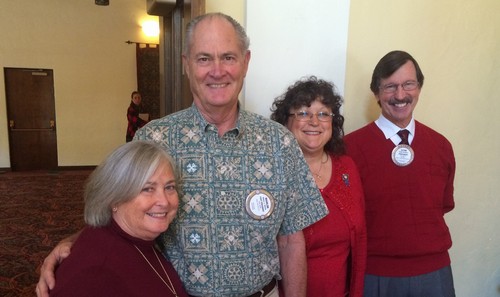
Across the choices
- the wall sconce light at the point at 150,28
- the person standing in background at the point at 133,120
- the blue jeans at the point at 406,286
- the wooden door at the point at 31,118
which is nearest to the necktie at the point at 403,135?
the blue jeans at the point at 406,286

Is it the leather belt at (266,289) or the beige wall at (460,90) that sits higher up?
the beige wall at (460,90)

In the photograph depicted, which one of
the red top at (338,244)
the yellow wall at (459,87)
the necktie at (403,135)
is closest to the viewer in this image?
the red top at (338,244)

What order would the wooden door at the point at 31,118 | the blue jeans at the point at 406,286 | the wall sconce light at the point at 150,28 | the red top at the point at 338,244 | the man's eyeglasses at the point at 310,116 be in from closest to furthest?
the red top at the point at 338,244 < the man's eyeglasses at the point at 310,116 < the blue jeans at the point at 406,286 < the wooden door at the point at 31,118 < the wall sconce light at the point at 150,28

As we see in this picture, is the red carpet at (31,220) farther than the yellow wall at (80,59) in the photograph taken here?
No

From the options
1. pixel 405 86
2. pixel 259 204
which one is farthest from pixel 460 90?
pixel 259 204

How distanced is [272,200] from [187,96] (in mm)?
1207

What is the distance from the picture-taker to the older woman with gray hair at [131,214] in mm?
1149

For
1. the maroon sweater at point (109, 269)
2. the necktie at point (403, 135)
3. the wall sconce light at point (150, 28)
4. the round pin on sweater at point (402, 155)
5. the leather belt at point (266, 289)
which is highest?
the wall sconce light at point (150, 28)

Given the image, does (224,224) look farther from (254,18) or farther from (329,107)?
(254,18)

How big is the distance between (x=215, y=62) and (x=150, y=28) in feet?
27.5

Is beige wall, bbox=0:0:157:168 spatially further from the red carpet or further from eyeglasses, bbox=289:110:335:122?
eyeglasses, bbox=289:110:335:122

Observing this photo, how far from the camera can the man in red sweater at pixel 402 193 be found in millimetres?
1924

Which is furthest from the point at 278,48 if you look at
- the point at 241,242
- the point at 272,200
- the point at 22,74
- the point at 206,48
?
the point at 22,74

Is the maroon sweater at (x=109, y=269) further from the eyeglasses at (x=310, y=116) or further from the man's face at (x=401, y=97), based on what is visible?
the man's face at (x=401, y=97)
